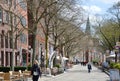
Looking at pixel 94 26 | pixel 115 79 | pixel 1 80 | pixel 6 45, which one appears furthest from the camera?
pixel 94 26

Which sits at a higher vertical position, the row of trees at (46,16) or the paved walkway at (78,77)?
the row of trees at (46,16)

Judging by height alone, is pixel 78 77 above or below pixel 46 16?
below

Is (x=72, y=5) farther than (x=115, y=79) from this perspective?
Yes

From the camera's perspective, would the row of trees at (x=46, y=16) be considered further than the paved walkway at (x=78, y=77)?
Yes

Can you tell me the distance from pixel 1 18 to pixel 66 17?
37.0ft

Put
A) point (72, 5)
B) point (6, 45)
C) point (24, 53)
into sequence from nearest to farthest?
1. point (72, 5)
2. point (6, 45)
3. point (24, 53)

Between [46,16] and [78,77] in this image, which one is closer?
[78,77]

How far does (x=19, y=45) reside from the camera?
86500mm

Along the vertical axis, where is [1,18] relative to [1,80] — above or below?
above

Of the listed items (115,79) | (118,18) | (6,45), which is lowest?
(115,79)

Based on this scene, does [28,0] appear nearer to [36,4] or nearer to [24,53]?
[36,4]

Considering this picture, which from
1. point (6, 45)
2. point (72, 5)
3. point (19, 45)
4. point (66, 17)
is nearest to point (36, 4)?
point (72, 5)

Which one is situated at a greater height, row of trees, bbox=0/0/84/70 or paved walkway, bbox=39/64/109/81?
row of trees, bbox=0/0/84/70

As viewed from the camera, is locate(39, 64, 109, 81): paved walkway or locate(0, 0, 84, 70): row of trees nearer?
locate(39, 64, 109, 81): paved walkway
